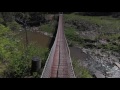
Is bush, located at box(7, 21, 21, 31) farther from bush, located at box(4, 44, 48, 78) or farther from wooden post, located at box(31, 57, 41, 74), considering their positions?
wooden post, located at box(31, 57, 41, 74)

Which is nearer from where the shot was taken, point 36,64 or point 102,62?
point 36,64

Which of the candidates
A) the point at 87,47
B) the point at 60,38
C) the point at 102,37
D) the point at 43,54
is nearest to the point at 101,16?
the point at 102,37

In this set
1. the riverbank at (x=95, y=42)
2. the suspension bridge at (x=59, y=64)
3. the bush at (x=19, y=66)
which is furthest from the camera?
the riverbank at (x=95, y=42)

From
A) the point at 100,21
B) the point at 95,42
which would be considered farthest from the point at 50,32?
the point at 100,21

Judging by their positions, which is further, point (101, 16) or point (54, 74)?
point (101, 16)

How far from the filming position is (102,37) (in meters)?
28.7

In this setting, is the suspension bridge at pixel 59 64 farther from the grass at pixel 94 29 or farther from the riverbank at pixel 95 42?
the grass at pixel 94 29

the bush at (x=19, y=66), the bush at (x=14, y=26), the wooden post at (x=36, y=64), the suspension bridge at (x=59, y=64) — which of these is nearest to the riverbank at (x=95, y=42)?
the suspension bridge at (x=59, y=64)

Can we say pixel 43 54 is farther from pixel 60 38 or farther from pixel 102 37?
pixel 102 37

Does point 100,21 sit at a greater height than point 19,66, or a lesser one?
greater

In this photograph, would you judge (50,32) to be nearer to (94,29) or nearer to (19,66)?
(94,29)

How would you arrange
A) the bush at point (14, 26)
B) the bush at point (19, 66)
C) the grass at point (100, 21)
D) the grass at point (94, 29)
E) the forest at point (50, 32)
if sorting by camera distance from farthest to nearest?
1. the grass at point (100, 21)
2. the bush at point (14, 26)
3. the grass at point (94, 29)
4. the forest at point (50, 32)
5. the bush at point (19, 66)

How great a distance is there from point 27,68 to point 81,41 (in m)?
14.6
